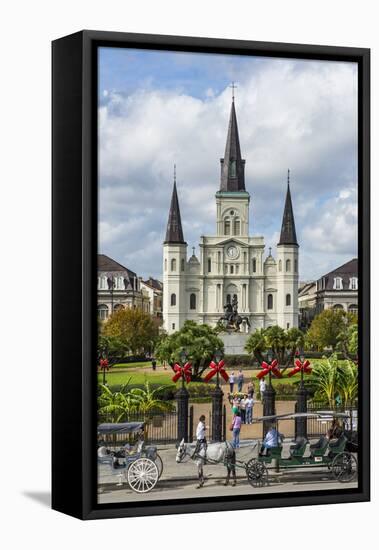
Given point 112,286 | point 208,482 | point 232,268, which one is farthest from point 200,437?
point 112,286

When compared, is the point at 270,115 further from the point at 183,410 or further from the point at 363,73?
the point at 183,410

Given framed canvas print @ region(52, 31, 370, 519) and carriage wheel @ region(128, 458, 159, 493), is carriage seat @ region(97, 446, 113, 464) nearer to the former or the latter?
framed canvas print @ region(52, 31, 370, 519)

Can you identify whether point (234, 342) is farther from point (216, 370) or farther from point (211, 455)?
point (211, 455)

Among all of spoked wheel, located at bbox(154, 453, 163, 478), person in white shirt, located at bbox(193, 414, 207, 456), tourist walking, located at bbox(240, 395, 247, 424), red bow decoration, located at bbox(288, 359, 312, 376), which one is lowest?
spoked wheel, located at bbox(154, 453, 163, 478)

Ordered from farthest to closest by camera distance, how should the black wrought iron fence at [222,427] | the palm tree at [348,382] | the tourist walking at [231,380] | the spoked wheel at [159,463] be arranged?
the palm tree at [348,382], the tourist walking at [231,380], the black wrought iron fence at [222,427], the spoked wheel at [159,463]

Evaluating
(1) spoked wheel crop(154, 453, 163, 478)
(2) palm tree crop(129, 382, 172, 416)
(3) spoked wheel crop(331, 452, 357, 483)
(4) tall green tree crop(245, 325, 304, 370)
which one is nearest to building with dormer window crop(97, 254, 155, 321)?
(2) palm tree crop(129, 382, 172, 416)

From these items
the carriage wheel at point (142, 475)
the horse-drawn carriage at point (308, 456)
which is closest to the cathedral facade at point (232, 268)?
the horse-drawn carriage at point (308, 456)

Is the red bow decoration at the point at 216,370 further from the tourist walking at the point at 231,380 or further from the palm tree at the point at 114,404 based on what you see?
the palm tree at the point at 114,404
